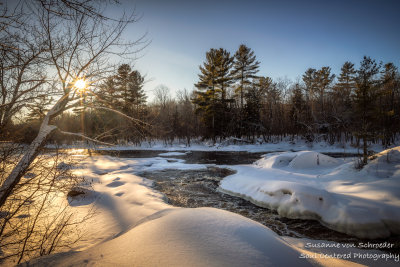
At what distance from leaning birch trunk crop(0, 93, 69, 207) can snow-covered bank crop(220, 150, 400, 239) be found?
6.27 metres

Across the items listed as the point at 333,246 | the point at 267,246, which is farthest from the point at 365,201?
the point at 267,246

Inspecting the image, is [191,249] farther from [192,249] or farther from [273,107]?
[273,107]

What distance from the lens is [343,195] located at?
5.43m

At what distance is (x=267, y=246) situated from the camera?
7.30ft

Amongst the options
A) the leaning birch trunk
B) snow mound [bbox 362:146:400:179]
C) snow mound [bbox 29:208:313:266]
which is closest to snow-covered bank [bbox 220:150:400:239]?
snow mound [bbox 362:146:400:179]

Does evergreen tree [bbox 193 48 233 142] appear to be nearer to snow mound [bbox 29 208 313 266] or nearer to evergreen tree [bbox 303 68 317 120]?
evergreen tree [bbox 303 68 317 120]

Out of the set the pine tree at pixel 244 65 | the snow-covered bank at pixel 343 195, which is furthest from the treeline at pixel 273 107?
the snow-covered bank at pixel 343 195

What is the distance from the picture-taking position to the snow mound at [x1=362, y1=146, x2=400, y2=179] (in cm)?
639

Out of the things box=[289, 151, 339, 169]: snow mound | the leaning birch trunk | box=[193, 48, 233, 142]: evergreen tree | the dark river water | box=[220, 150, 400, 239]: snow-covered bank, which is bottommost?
the dark river water

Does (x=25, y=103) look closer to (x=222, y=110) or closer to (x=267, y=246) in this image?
(x=267, y=246)

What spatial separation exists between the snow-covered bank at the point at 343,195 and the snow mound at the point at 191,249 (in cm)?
337

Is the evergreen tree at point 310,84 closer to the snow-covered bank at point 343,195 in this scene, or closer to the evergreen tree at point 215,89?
the evergreen tree at point 215,89

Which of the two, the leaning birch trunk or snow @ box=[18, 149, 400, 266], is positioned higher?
the leaning birch trunk

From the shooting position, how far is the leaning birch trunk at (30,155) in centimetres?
255
